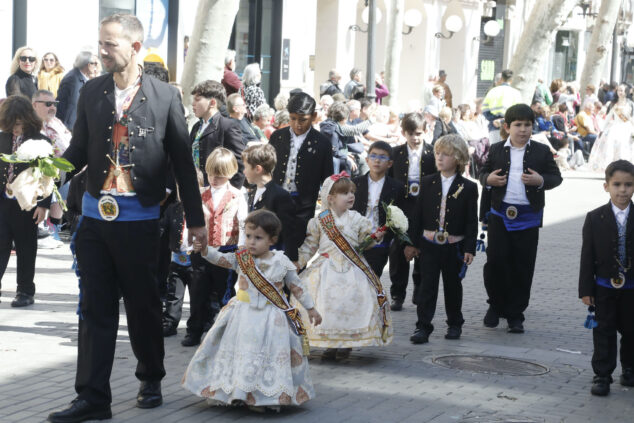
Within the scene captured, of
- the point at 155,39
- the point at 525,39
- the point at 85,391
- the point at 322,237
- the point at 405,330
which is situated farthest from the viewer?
the point at 525,39

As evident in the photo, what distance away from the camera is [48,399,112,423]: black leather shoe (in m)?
6.07

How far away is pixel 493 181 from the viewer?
31.6 ft

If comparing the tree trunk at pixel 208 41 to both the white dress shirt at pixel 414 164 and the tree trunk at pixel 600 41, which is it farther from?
the tree trunk at pixel 600 41

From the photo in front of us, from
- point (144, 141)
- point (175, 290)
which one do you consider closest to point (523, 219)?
point (175, 290)

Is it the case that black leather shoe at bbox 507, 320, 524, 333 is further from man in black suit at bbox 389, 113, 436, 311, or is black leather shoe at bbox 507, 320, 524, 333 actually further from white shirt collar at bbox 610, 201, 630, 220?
white shirt collar at bbox 610, 201, 630, 220

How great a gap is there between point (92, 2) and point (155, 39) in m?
2.37

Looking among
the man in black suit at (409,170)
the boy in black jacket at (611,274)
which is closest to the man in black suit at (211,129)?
the man in black suit at (409,170)

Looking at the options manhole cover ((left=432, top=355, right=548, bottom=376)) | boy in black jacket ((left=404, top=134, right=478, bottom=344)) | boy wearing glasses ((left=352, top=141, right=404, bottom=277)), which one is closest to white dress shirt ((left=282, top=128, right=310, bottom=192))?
boy wearing glasses ((left=352, top=141, right=404, bottom=277))

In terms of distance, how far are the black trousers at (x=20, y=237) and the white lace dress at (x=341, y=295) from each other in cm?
266

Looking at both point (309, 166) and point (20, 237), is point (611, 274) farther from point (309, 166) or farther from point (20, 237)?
point (20, 237)

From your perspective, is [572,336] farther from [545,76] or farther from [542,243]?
[545,76]

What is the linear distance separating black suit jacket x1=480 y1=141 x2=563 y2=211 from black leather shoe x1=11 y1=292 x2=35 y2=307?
12.9ft

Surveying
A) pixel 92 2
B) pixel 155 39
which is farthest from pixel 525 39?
Answer: pixel 92 2

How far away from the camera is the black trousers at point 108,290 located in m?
6.22
